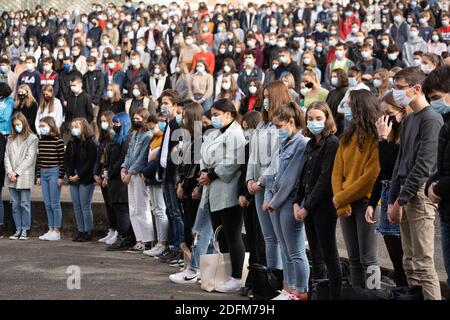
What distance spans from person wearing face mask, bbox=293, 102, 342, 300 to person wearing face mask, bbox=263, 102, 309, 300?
12 centimetres

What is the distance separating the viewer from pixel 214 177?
33.5ft

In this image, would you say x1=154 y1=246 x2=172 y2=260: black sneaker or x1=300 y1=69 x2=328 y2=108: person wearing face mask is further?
x1=300 y1=69 x2=328 y2=108: person wearing face mask

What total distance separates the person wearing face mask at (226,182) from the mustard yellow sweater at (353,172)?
1.87 meters

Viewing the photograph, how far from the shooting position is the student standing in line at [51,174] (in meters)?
14.4

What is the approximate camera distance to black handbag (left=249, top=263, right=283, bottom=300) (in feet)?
30.4

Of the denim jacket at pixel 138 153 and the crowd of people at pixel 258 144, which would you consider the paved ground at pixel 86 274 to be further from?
the denim jacket at pixel 138 153

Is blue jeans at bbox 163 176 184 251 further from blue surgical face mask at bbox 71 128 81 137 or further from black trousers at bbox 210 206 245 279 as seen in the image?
blue surgical face mask at bbox 71 128 81 137

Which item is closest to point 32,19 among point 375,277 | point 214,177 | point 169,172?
point 169,172

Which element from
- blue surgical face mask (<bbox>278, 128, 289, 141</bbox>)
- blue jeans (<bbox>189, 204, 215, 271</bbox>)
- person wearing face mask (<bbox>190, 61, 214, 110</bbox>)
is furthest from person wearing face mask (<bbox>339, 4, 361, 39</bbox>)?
blue surgical face mask (<bbox>278, 128, 289, 141</bbox>)

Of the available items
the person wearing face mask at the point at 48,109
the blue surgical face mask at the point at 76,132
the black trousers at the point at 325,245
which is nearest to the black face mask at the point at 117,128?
the blue surgical face mask at the point at 76,132

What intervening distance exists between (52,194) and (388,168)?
755 centimetres

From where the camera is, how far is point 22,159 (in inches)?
581

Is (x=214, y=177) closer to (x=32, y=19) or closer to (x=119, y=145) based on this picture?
(x=119, y=145)

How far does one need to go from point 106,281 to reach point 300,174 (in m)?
2.84
